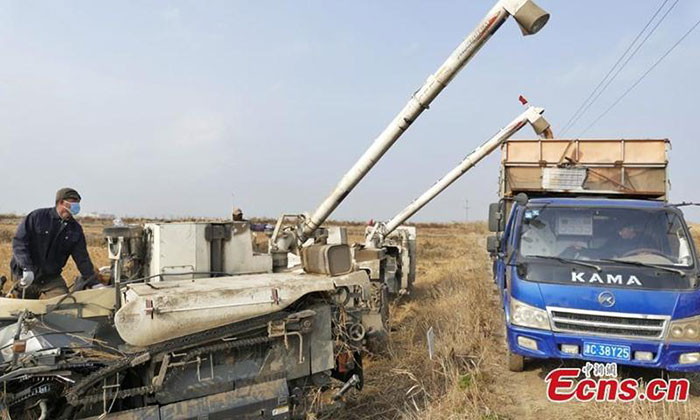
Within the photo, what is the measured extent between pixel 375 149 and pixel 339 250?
259 cm

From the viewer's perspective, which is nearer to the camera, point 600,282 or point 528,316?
point 600,282

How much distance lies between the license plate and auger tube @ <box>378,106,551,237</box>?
5.78m

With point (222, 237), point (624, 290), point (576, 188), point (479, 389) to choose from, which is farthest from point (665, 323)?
point (222, 237)

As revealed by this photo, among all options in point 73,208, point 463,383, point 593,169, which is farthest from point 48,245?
point 593,169

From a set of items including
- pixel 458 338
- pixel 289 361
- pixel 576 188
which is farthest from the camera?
pixel 576 188

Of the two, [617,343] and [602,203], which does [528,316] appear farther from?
[602,203]

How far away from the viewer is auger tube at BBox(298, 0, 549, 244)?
19.2 ft

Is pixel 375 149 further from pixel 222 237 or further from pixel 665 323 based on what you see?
pixel 665 323

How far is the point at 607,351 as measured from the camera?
15.8 feet

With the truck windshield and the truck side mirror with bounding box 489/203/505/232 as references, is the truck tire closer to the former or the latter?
the truck windshield

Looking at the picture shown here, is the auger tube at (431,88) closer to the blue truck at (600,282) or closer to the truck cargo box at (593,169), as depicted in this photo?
the blue truck at (600,282)

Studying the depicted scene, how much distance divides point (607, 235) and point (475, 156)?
198 inches

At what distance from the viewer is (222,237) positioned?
5.57 meters

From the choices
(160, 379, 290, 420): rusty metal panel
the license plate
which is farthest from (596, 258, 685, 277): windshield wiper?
(160, 379, 290, 420): rusty metal panel
